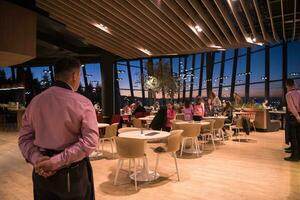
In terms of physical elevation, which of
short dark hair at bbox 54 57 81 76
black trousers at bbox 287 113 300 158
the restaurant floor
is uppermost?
short dark hair at bbox 54 57 81 76

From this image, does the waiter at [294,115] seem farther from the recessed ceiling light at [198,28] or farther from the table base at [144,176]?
the table base at [144,176]

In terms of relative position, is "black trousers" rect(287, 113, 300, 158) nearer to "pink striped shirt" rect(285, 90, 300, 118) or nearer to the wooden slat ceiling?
"pink striped shirt" rect(285, 90, 300, 118)

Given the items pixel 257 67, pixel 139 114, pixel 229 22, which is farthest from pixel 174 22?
pixel 257 67

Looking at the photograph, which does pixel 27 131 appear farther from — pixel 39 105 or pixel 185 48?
pixel 185 48

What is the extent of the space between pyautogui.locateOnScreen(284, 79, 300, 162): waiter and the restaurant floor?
0.39 metres

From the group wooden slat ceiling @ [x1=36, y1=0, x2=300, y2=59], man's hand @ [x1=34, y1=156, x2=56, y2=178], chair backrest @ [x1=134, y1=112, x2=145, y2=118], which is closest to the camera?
man's hand @ [x1=34, y1=156, x2=56, y2=178]

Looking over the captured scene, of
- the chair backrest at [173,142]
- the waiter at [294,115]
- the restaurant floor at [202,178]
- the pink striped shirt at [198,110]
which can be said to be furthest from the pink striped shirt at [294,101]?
the pink striped shirt at [198,110]

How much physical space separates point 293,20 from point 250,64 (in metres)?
7.15

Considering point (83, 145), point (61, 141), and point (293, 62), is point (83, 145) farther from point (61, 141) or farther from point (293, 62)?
point (293, 62)

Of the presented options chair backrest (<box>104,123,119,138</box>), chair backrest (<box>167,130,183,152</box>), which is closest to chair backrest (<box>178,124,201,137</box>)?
chair backrest (<box>167,130,183,152</box>)

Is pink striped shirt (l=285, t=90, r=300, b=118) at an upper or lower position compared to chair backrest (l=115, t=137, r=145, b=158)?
upper

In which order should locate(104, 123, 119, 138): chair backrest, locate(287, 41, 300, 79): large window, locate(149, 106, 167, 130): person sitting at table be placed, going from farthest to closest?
1. locate(287, 41, 300, 79): large window
2. locate(149, 106, 167, 130): person sitting at table
3. locate(104, 123, 119, 138): chair backrest

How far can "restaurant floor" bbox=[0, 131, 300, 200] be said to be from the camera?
14.0 ft

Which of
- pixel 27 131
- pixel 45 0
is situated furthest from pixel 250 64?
pixel 27 131
